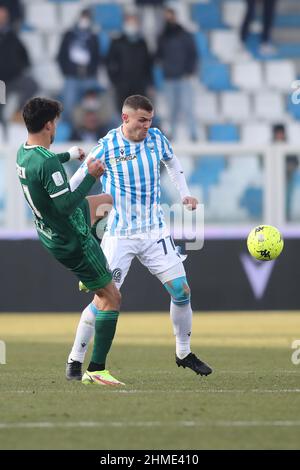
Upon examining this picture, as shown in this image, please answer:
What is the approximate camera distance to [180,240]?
16.7 metres

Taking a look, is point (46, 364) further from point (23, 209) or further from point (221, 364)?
point (23, 209)

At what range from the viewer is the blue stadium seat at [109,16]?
2309 centimetres

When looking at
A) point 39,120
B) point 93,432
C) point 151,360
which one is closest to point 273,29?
point 151,360

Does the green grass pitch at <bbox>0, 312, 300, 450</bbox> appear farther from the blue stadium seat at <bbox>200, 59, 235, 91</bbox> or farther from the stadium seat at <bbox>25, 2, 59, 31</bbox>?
the stadium seat at <bbox>25, 2, 59, 31</bbox>

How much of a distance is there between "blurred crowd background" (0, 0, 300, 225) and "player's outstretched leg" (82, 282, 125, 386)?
9126 millimetres

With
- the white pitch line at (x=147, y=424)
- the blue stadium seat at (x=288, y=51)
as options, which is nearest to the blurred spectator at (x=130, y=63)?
the blue stadium seat at (x=288, y=51)

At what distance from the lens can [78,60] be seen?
20.8 meters

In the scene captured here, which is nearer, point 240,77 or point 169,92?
point 169,92

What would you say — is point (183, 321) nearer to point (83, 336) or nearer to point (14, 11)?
point (83, 336)

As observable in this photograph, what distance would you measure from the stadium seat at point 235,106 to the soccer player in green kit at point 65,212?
13702 millimetres

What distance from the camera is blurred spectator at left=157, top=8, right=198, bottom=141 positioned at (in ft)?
68.2

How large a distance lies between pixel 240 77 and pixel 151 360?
12799mm

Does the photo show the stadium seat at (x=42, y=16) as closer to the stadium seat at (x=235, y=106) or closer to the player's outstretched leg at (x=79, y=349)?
the stadium seat at (x=235, y=106)

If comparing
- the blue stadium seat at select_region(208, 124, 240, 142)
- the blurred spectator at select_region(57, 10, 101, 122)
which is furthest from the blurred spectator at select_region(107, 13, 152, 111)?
the blue stadium seat at select_region(208, 124, 240, 142)
